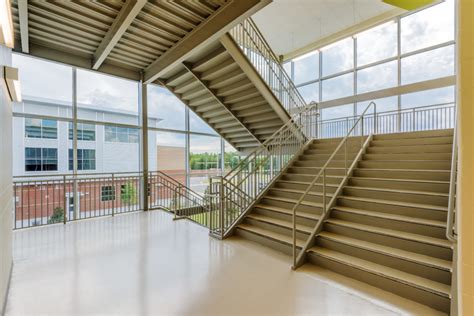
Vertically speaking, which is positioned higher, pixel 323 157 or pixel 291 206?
pixel 323 157

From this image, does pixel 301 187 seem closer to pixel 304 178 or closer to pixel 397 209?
pixel 304 178

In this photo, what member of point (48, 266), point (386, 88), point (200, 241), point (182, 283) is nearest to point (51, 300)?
point (48, 266)

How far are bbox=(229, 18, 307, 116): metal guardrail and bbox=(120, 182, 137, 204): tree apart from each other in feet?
14.6

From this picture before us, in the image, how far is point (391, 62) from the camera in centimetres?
780

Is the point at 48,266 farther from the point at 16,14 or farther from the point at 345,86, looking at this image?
the point at 345,86

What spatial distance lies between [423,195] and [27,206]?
7178mm

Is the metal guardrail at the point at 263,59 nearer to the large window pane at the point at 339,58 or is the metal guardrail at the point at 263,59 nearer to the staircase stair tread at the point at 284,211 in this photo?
the staircase stair tread at the point at 284,211

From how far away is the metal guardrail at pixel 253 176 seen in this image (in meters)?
4.45

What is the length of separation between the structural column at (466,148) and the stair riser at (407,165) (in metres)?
3.59

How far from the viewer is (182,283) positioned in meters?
2.76

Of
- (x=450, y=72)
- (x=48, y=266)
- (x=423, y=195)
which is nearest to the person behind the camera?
(x=48, y=266)

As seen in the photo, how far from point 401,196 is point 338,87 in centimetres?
649

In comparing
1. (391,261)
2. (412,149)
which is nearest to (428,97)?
(412,149)

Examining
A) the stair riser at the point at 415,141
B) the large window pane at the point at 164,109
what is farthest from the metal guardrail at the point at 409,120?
the large window pane at the point at 164,109
